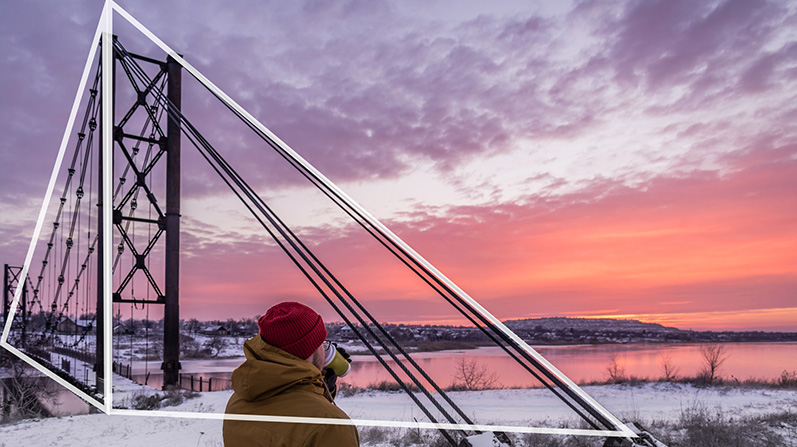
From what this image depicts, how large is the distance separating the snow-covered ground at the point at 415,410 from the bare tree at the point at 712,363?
7.02 ft

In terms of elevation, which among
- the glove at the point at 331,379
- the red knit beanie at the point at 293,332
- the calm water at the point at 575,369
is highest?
the red knit beanie at the point at 293,332

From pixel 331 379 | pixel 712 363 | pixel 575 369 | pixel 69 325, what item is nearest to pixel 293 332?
pixel 331 379

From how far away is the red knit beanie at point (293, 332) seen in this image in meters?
2.04

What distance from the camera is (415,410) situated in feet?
44.2

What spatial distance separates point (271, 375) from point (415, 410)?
40.7 feet

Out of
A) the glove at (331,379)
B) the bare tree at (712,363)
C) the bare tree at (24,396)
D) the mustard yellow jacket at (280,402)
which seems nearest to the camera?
the mustard yellow jacket at (280,402)

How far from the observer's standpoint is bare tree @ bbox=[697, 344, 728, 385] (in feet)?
63.0

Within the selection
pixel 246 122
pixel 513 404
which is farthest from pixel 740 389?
pixel 246 122

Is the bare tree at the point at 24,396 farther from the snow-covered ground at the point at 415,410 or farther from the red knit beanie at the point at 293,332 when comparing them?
the red knit beanie at the point at 293,332

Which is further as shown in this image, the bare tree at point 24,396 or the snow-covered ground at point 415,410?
the bare tree at point 24,396

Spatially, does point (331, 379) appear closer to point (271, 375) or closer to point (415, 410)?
point (271, 375)

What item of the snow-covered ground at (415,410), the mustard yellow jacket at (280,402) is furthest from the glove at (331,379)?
the snow-covered ground at (415,410)

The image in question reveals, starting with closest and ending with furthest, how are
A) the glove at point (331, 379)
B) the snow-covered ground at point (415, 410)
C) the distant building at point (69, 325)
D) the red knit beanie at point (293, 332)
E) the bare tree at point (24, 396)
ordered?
the red knit beanie at point (293, 332)
the glove at point (331, 379)
the snow-covered ground at point (415, 410)
the bare tree at point (24, 396)
the distant building at point (69, 325)

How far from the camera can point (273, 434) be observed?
1.89m
